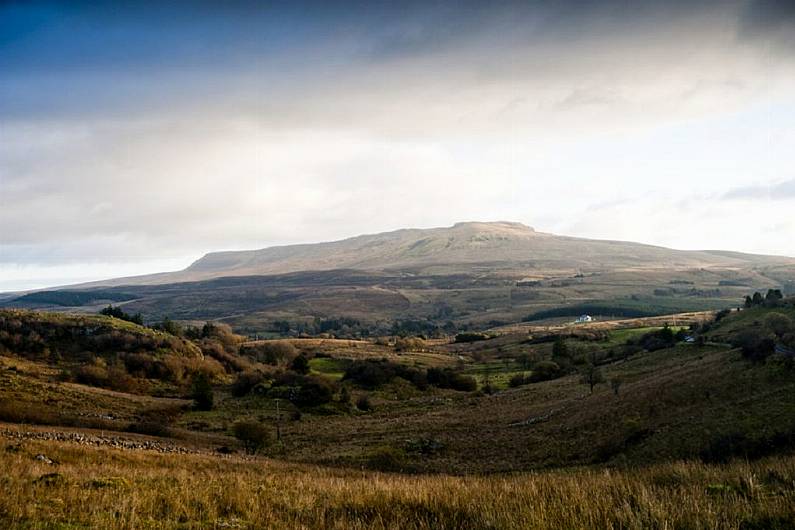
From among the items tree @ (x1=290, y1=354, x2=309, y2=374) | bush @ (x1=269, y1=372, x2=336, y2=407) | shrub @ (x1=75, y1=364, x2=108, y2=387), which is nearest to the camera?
shrub @ (x1=75, y1=364, x2=108, y2=387)

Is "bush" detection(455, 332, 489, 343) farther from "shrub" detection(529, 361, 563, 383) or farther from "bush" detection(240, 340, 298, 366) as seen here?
"shrub" detection(529, 361, 563, 383)

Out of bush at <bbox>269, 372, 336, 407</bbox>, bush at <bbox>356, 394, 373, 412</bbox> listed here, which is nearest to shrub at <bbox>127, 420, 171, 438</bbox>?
bush at <bbox>269, 372, 336, 407</bbox>

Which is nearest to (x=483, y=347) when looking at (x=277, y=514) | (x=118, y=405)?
(x=118, y=405)

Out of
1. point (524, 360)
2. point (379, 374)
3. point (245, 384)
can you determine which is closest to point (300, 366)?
point (379, 374)

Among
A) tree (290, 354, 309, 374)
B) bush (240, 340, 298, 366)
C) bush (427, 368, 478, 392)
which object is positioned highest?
tree (290, 354, 309, 374)

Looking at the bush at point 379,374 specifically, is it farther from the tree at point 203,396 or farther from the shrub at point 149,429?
the shrub at point 149,429

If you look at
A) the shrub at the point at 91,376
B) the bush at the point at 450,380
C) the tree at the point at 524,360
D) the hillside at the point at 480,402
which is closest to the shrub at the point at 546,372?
the hillside at the point at 480,402

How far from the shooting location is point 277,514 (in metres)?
9.99

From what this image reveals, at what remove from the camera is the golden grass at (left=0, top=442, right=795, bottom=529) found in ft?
27.3

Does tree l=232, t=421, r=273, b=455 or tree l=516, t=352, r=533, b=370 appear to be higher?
tree l=232, t=421, r=273, b=455

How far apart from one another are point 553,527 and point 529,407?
49350 mm

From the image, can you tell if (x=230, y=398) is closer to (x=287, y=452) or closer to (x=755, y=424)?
(x=287, y=452)

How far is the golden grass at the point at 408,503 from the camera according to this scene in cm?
832

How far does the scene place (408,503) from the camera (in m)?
10.3
